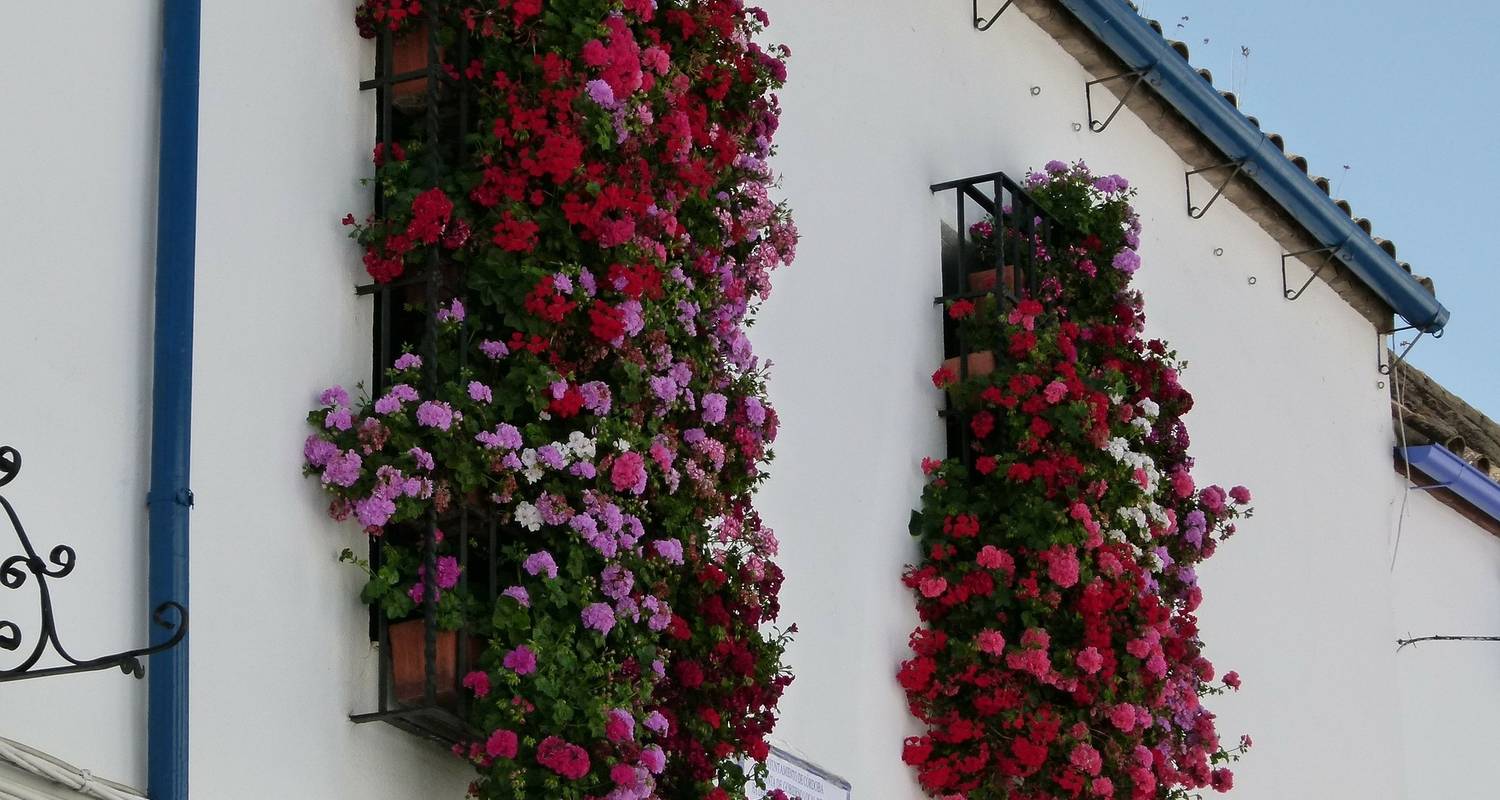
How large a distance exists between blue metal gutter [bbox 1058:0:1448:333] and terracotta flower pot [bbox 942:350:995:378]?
200 cm

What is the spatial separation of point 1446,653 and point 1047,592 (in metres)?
5.57

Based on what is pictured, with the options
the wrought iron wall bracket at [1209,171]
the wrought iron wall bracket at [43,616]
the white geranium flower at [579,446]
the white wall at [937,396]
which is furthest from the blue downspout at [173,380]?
the wrought iron wall bracket at [1209,171]

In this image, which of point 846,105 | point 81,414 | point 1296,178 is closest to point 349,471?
point 81,414

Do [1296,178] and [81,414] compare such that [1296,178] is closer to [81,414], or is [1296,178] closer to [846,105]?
[846,105]

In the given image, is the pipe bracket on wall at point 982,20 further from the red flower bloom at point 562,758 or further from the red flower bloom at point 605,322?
the red flower bloom at point 562,758

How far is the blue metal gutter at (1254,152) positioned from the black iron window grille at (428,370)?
14.4ft

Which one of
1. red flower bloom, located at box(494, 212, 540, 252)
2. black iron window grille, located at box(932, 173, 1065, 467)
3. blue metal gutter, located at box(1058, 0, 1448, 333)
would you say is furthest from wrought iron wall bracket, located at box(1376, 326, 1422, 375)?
red flower bloom, located at box(494, 212, 540, 252)

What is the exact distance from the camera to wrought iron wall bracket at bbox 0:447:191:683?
16.8 feet

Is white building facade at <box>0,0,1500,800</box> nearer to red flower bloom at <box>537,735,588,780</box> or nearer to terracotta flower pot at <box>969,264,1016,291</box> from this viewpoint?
terracotta flower pot at <box>969,264,1016,291</box>

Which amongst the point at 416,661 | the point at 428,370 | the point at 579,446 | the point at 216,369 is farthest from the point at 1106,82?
the point at 216,369

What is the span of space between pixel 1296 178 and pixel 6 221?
789 cm

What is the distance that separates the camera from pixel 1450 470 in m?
13.5

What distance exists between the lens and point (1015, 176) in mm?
10312

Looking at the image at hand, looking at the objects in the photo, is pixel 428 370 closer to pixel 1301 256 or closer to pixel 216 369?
pixel 216 369
